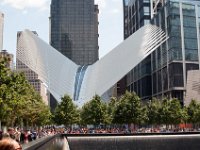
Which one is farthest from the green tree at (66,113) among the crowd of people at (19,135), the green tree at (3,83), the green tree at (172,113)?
the green tree at (3,83)

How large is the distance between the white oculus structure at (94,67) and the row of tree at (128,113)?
14846mm

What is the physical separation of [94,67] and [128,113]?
36.8m

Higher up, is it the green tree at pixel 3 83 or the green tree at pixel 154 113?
the green tree at pixel 3 83

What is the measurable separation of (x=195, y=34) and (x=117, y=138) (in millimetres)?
80534

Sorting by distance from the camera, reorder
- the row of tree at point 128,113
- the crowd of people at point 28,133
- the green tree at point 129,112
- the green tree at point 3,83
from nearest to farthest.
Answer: the crowd of people at point 28,133
the green tree at point 3,83
the green tree at point 129,112
the row of tree at point 128,113

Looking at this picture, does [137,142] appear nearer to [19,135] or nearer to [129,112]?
[19,135]

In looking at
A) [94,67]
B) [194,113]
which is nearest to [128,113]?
[194,113]

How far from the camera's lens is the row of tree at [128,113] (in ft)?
240

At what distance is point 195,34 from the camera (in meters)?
115

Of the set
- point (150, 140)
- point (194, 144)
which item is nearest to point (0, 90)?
point (150, 140)

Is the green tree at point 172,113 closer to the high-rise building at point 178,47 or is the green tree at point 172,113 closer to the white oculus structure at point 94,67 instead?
the white oculus structure at point 94,67

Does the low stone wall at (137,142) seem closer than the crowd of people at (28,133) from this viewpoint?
No

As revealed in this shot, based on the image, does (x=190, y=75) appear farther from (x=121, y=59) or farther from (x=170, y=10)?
(x=170, y=10)

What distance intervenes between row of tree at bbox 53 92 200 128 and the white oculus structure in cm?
1485
